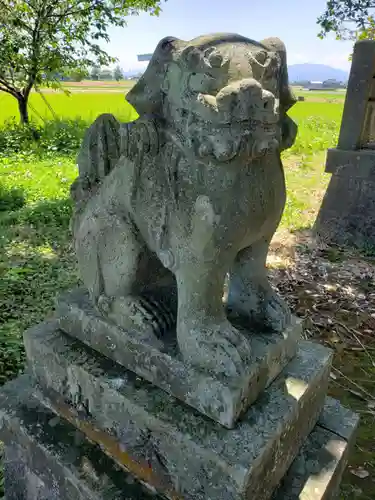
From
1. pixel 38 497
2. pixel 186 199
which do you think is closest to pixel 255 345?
pixel 186 199

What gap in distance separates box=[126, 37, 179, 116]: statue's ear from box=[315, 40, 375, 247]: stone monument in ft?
12.0

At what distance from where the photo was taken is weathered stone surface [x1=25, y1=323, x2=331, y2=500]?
1144mm

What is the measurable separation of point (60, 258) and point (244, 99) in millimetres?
3065

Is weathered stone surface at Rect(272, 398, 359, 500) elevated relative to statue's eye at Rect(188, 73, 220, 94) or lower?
lower

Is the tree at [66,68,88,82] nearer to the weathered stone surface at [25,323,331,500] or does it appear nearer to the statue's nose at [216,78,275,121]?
the weathered stone surface at [25,323,331,500]

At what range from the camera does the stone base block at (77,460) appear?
1313 millimetres

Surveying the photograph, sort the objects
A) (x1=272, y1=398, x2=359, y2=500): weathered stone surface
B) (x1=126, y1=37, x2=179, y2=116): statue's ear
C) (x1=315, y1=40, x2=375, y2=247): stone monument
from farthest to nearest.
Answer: (x1=315, y1=40, x2=375, y2=247): stone monument
(x1=272, y1=398, x2=359, y2=500): weathered stone surface
(x1=126, y1=37, x2=179, y2=116): statue's ear

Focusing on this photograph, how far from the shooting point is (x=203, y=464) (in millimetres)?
1154

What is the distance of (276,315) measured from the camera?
56.4 inches

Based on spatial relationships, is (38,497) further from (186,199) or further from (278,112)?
(278,112)

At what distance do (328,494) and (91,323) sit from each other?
3.04ft

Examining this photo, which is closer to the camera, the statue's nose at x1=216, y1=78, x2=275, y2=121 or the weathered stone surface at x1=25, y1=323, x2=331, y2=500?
the statue's nose at x1=216, y1=78, x2=275, y2=121

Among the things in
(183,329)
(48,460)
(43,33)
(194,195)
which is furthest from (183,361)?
(43,33)

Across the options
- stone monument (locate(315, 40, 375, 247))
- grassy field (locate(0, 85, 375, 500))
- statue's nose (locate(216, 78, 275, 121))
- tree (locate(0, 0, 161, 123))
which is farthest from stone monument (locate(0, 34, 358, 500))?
tree (locate(0, 0, 161, 123))
